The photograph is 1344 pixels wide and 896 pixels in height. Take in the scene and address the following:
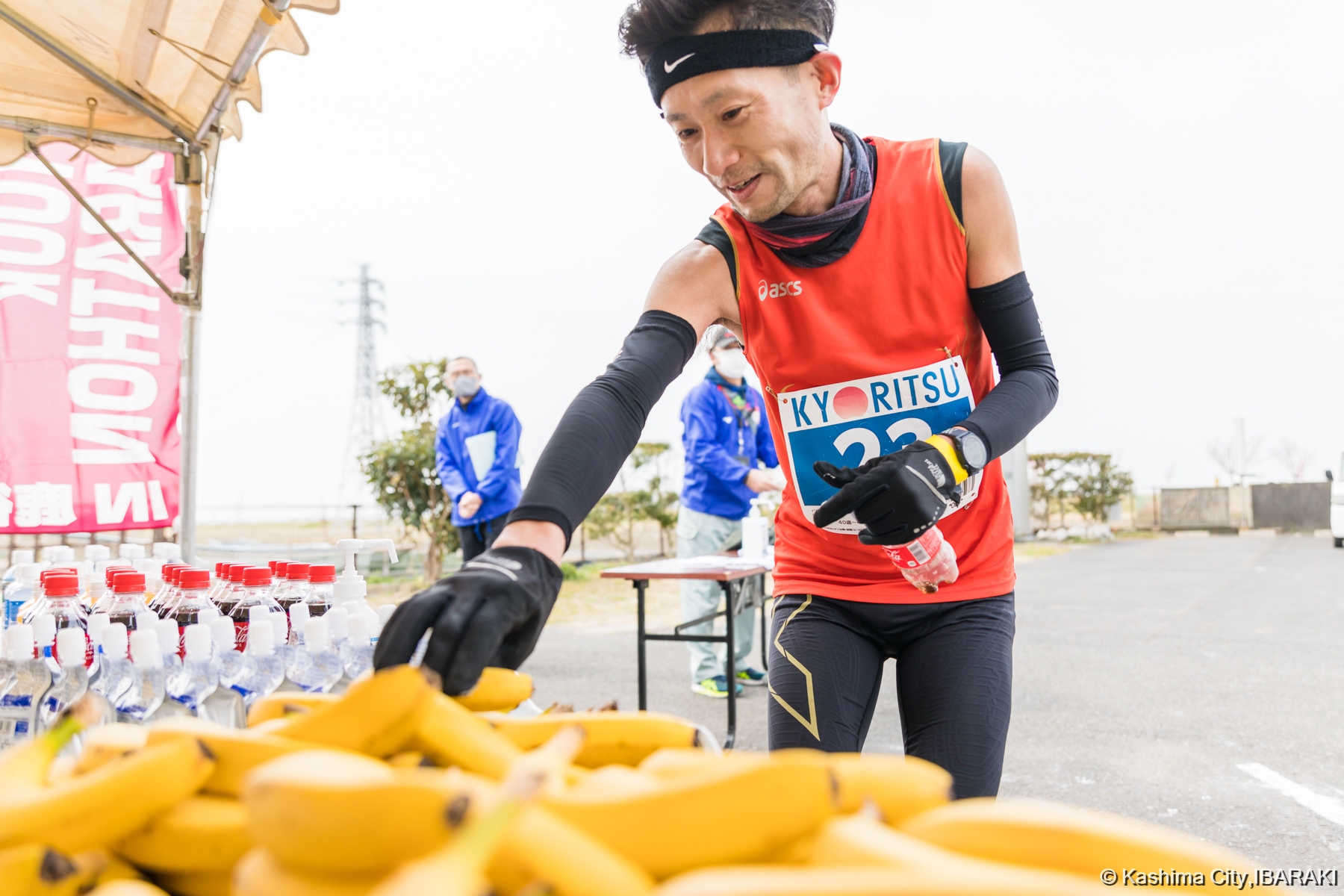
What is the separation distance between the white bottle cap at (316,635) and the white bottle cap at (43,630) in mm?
491

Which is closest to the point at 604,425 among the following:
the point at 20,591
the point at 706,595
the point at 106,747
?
the point at 106,747

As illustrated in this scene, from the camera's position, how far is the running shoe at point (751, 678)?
626 cm

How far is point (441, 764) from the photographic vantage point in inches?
34.2

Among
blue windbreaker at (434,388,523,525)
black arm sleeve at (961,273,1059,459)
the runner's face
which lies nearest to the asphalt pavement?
blue windbreaker at (434,388,523,525)

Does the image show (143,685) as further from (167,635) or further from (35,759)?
(35,759)

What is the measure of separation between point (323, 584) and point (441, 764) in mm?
1607

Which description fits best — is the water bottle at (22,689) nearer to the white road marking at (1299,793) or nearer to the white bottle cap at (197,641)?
the white bottle cap at (197,641)

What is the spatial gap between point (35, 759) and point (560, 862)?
672 millimetres

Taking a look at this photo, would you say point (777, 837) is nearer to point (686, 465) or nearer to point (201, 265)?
point (201, 265)

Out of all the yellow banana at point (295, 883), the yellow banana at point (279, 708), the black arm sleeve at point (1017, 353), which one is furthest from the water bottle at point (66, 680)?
the black arm sleeve at point (1017, 353)

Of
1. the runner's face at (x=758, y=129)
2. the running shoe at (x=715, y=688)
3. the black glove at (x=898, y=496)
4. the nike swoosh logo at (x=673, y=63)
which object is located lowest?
the running shoe at (x=715, y=688)

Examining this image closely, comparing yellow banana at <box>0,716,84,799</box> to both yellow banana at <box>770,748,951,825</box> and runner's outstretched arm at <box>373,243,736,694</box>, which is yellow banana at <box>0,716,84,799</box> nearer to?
runner's outstretched arm at <box>373,243,736,694</box>

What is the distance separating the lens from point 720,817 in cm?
65

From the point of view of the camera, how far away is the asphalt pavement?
149 inches
